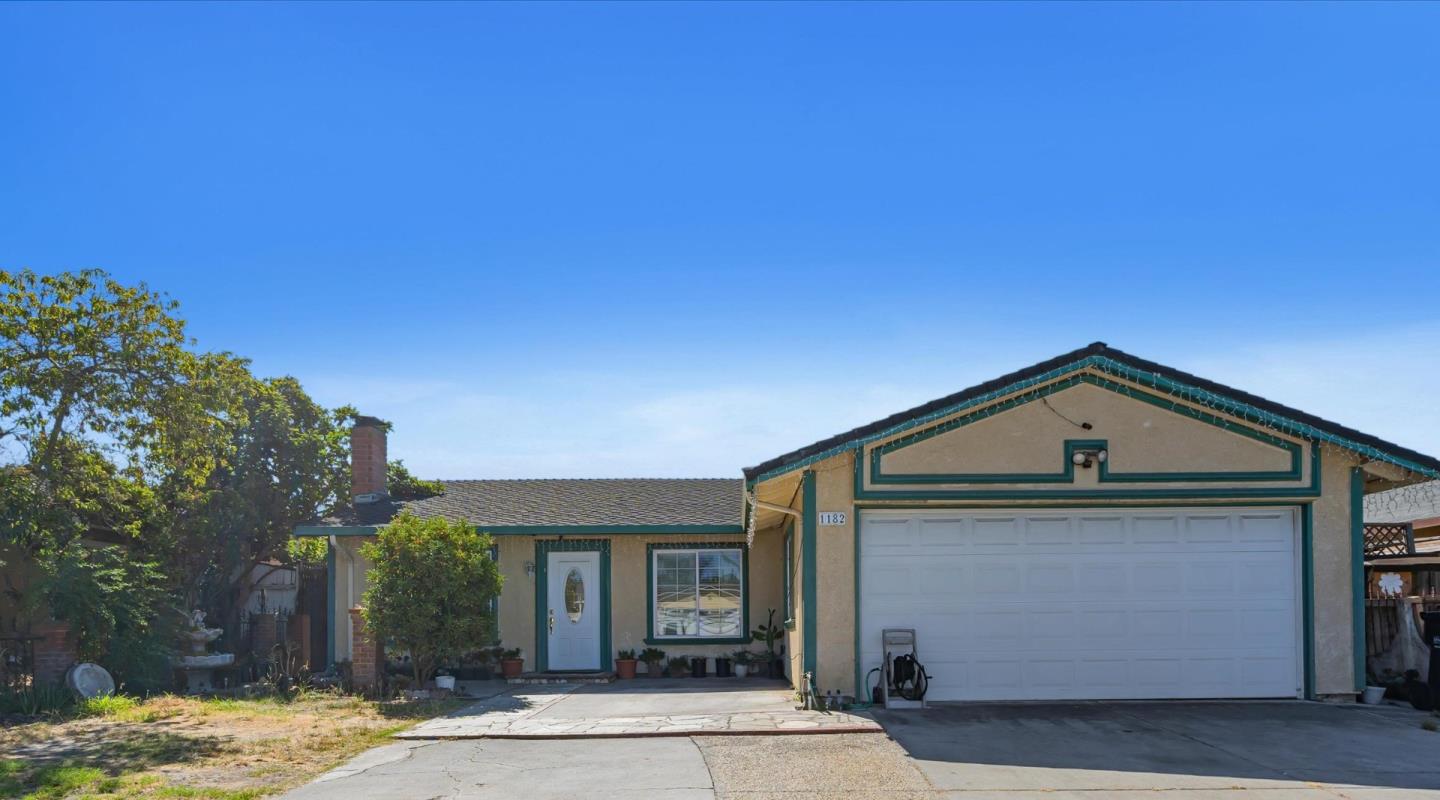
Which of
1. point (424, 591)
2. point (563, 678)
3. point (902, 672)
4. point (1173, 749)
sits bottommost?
point (563, 678)

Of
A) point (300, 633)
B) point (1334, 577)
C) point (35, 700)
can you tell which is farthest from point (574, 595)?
point (1334, 577)

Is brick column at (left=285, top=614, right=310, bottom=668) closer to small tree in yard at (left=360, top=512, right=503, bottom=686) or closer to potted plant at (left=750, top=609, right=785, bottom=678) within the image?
small tree in yard at (left=360, top=512, right=503, bottom=686)

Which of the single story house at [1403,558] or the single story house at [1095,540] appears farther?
the single story house at [1403,558]

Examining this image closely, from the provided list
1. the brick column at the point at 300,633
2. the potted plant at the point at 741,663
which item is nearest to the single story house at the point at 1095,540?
the potted plant at the point at 741,663

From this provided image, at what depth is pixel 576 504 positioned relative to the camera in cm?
2014

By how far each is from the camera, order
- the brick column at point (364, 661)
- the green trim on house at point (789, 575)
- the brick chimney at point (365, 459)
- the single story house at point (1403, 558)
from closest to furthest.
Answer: the single story house at point (1403, 558), the green trim on house at point (789, 575), the brick column at point (364, 661), the brick chimney at point (365, 459)

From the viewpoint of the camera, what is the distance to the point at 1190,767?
9656 mm

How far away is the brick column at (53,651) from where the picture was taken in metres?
15.0

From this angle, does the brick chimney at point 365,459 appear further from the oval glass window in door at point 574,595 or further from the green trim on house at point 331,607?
the oval glass window in door at point 574,595

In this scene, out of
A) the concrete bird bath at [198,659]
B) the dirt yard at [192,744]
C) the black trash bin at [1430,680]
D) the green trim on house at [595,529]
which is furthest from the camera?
the green trim on house at [595,529]

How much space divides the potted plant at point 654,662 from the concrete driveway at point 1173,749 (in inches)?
262

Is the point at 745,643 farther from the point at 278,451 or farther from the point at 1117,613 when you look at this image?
the point at 278,451

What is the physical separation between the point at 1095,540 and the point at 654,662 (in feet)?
25.8

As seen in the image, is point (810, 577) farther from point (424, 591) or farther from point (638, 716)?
point (424, 591)
